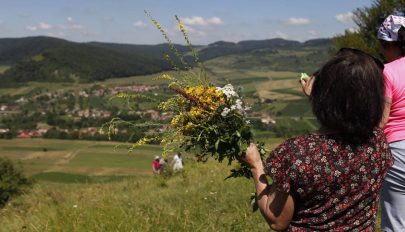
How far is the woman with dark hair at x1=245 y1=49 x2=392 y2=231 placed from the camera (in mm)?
2133

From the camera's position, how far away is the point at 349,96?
6.95 feet

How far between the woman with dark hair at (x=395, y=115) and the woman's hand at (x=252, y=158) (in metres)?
1.00

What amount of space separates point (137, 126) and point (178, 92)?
38 cm

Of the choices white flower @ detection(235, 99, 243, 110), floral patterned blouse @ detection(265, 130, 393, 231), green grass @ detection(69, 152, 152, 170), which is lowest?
green grass @ detection(69, 152, 152, 170)

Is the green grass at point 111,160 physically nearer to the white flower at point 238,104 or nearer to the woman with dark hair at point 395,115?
the woman with dark hair at point 395,115

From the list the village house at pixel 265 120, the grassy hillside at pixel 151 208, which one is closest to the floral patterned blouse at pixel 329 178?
the grassy hillside at pixel 151 208

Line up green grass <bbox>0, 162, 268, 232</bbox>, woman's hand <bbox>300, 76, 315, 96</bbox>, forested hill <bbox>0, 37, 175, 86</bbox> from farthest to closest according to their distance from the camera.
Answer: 1. forested hill <bbox>0, 37, 175, 86</bbox>
2. green grass <bbox>0, 162, 268, 232</bbox>
3. woman's hand <bbox>300, 76, 315, 96</bbox>

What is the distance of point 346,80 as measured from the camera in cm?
212

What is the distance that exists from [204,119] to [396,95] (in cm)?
142

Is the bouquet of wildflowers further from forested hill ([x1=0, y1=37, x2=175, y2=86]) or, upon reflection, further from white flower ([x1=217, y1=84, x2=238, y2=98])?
forested hill ([x1=0, y1=37, x2=175, y2=86])

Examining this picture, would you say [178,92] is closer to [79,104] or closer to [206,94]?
[206,94]

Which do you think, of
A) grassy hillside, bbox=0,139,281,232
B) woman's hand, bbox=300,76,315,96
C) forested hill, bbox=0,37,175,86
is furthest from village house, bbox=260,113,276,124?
forested hill, bbox=0,37,175,86

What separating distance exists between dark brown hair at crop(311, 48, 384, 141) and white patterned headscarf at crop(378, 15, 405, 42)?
1.00 m

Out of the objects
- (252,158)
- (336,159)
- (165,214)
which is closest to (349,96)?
(336,159)
